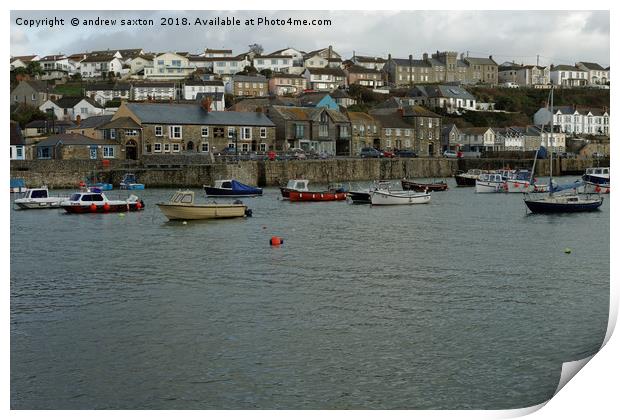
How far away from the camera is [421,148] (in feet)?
177

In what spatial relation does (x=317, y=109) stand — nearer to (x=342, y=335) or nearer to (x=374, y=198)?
(x=374, y=198)

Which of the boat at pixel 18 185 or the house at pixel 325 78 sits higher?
the house at pixel 325 78

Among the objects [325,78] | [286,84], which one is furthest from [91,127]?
[325,78]

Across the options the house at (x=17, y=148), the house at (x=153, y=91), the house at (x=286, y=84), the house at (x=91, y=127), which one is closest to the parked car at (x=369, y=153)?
the house at (x=91, y=127)

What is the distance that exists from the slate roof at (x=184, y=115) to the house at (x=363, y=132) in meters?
8.16

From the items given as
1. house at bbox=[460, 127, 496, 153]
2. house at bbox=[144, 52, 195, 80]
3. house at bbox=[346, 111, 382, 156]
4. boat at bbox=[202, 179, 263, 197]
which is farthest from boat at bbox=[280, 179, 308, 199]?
house at bbox=[144, 52, 195, 80]

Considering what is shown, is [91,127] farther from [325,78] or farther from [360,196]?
[325,78]

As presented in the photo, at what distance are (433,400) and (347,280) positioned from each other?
17.4ft

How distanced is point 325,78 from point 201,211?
171 ft

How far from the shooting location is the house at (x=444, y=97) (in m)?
67.7

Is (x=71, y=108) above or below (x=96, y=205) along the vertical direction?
above

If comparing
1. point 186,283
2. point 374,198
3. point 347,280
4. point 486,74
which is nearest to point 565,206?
point 374,198

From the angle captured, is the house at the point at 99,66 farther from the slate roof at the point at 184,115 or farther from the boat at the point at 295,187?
the boat at the point at 295,187

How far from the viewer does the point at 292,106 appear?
48719mm
